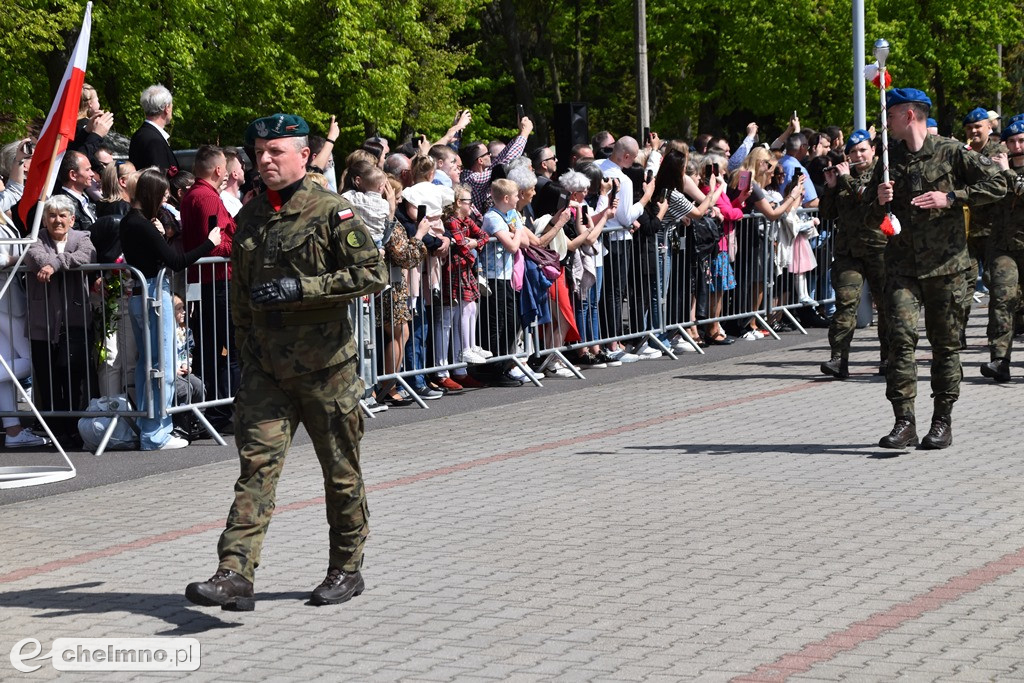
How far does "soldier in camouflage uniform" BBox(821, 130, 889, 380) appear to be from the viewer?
13.8m

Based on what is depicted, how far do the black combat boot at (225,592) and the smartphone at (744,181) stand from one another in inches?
451

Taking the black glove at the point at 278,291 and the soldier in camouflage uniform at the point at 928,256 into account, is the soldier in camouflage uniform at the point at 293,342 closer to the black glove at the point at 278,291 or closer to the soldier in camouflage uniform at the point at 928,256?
the black glove at the point at 278,291

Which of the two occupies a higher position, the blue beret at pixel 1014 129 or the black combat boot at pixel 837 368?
the blue beret at pixel 1014 129

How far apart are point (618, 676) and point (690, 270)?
1096 centimetres

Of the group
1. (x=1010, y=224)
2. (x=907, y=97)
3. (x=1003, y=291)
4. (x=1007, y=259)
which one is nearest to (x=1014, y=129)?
(x=1010, y=224)

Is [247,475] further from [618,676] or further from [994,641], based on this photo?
[994,641]

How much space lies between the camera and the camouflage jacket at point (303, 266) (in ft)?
22.0

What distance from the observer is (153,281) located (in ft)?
36.4

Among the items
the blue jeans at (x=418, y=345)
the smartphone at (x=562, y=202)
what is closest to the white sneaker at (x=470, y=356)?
the blue jeans at (x=418, y=345)

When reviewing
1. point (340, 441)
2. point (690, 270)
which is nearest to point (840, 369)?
point (690, 270)

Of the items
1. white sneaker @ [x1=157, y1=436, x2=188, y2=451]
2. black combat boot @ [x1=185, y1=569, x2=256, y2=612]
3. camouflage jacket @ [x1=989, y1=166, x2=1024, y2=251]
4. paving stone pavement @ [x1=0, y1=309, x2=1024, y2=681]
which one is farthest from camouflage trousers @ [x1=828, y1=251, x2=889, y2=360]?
black combat boot @ [x1=185, y1=569, x2=256, y2=612]

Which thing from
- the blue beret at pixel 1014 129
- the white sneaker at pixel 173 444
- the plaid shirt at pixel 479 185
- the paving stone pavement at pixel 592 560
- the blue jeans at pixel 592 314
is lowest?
the paving stone pavement at pixel 592 560

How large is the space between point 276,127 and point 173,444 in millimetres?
4982

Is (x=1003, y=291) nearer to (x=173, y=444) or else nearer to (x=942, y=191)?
(x=942, y=191)
